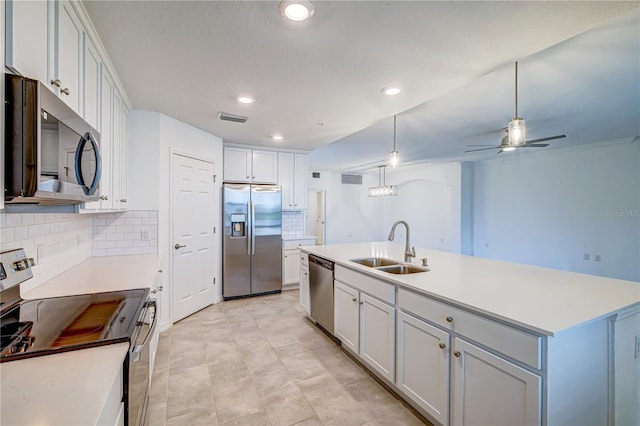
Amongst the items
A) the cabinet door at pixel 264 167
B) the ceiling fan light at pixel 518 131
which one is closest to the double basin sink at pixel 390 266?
the ceiling fan light at pixel 518 131

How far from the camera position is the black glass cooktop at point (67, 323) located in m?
1.09

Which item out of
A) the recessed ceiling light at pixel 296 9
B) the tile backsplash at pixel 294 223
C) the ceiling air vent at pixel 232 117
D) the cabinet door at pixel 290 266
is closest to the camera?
the recessed ceiling light at pixel 296 9

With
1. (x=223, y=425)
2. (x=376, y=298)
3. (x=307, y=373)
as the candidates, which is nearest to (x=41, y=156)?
(x=223, y=425)

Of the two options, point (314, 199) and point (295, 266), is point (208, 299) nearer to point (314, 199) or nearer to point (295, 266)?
point (295, 266)

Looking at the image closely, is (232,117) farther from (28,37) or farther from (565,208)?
(565,208)

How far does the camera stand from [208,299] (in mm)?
4039

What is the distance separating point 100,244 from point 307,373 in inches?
96.2

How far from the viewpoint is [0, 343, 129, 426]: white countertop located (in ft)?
2.45

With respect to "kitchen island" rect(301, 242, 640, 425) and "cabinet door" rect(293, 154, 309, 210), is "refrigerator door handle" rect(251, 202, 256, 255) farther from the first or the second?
"kitchen island" rect(301, 242, 640, 425)

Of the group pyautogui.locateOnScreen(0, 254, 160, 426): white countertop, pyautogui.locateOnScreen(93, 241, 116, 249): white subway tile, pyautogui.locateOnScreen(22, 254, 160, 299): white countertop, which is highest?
pyautogui.locateOnScreen(93, 241, 116, 249): white subway tile

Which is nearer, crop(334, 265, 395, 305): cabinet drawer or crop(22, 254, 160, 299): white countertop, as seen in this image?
crop(22, 254, 160, 299): white countertop

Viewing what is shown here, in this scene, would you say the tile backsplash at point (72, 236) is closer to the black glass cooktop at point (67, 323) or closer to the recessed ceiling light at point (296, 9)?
the black glass cooktop at point (67, 323)

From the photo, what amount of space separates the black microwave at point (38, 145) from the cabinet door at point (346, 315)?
2110mm

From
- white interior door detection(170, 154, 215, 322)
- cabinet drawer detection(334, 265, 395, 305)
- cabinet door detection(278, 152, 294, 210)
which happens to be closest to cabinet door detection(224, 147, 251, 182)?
white interior door detection(170, 154, 215, 322)
